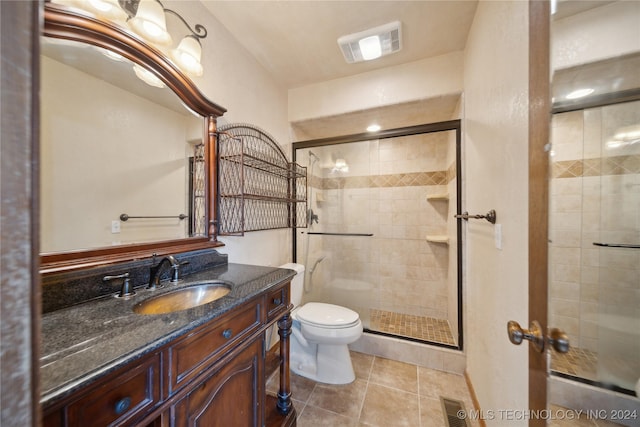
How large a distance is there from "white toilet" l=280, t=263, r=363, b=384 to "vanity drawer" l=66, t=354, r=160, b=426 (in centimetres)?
118

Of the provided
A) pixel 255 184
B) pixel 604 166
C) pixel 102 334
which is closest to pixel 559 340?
pixel 604 166

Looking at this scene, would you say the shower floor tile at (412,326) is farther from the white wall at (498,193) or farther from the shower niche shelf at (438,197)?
the shower niche shelf at (438,197)

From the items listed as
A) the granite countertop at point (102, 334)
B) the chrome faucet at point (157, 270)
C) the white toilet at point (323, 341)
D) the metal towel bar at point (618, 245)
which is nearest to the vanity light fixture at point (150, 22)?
the chrome faucet at point (157, 270)

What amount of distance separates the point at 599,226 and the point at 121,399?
1323mm

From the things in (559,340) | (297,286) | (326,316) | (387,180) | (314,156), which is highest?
(314,156)

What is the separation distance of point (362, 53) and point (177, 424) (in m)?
2.30

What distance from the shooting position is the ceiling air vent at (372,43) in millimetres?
1593

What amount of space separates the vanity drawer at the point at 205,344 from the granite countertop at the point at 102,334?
0.05 meters

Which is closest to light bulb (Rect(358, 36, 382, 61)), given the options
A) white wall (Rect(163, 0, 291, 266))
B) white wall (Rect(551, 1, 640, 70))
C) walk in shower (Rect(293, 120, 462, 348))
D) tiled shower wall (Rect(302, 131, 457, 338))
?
walk in shower (Rect(293, 120, 462, 348))

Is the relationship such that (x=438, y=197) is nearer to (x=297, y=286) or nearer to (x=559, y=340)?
(x=297, y=286)

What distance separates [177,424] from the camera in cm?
70

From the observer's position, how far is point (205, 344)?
0.79m

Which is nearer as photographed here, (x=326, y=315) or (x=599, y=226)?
(x=599, y=226)

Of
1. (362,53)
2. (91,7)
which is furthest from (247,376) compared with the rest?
(362,53)
